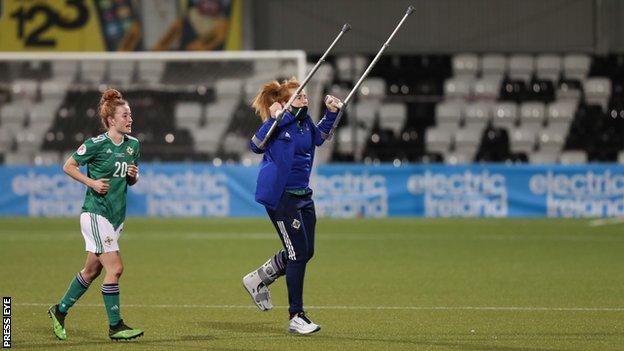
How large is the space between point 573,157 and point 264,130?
19444mm

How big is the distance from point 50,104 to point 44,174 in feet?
4.67

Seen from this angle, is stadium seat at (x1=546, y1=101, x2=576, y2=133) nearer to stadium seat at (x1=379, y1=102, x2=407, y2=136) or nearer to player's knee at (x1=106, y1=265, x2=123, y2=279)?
stadium seat at (x1=379, y1=102, x2=407, y2=136)

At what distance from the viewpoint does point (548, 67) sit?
3088 centimetres

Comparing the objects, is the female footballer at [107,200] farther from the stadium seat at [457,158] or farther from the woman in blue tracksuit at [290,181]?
the stadium seat at [457,158]

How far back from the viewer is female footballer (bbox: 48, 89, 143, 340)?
9.70 meters

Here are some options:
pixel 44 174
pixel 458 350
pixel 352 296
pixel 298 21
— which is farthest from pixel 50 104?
pixel 458 350

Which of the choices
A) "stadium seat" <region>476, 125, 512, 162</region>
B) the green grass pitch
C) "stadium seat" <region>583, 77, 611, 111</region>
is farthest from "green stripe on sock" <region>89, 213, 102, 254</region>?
"stadium seat" <region>583, 77, 611, 111</region>

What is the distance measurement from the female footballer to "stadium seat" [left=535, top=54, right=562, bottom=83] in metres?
22.1

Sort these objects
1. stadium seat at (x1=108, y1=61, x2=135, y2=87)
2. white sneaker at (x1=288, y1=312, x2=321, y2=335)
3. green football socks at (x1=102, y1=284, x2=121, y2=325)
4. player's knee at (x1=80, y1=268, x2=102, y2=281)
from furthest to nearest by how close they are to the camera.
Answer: stadium seat at (x1=108, y1=61, x2=135, y2=87), white sneaker at (x1=288, y1=312, x2=321, y2=335), player's knee at (x1=80, y1=268, x2=102, y2=281), green football socks at (x1=102, y1=284, x2=121, y2=325)

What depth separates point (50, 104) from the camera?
992 inches

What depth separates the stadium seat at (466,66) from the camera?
31.3 metres

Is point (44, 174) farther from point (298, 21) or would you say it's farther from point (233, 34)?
point (298, 21)

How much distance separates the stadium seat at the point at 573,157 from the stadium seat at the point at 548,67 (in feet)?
8.76

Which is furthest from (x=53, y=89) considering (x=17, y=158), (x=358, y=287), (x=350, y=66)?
(x=358, y=287)
